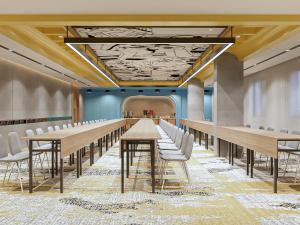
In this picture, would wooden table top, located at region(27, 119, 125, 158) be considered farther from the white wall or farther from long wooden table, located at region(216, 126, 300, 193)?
the white wall

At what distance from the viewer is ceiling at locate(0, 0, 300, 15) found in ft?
17.2

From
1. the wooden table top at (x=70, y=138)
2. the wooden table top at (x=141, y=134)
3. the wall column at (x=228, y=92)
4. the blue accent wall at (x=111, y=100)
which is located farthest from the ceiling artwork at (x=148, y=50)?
the blue accent wall at (x=111, y=100)

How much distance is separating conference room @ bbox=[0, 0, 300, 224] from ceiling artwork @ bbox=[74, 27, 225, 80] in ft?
0.13

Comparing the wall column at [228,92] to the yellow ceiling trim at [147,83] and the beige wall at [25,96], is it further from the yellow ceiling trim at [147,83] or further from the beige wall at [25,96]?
the yellow ceiling trim at [147,83]

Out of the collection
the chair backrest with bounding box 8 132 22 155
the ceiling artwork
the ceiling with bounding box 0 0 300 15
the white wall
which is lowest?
the chair backrest with bounding box 8 132 22 155

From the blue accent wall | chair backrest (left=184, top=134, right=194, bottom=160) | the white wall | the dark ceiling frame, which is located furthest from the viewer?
the blue accent wall

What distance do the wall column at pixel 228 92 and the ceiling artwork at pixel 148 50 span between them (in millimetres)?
739

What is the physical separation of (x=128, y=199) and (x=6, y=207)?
1563 millimetres

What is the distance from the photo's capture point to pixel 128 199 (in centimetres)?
512

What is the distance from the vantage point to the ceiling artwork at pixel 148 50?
769cm

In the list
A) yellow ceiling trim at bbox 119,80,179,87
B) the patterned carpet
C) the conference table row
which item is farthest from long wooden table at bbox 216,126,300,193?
yellow ceiling trim at bbox 119,80,179,87

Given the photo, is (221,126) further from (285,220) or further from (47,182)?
(285,220)

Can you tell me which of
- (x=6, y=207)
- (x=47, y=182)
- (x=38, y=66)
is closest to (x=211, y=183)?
(x=47, y=182)

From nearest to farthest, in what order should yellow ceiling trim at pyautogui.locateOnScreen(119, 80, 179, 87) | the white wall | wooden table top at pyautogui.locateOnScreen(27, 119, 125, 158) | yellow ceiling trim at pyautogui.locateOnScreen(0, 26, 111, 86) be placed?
wooden table top at pyautogui.locateOnScreen(27, 119, 125, 158)
yellow ceiling trim at pyautogui.locateOnScreen(0, 26, 111, 86)
the white wall
yellow ceiling trim at pyautogui.locateOnScreen(119, 80, 179, 87)
